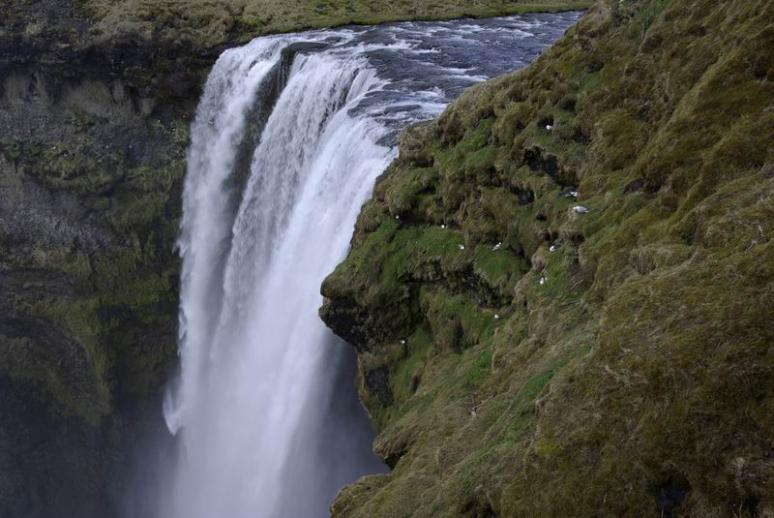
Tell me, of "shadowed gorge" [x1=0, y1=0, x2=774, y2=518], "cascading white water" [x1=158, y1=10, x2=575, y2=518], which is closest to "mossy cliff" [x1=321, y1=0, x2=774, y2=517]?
"shadowed gorge" [x1=0, y1=0, x2=774, y2=518]

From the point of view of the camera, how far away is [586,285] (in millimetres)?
10594

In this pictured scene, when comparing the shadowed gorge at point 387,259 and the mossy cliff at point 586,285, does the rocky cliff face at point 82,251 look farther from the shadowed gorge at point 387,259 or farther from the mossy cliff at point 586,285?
the mossy cliff at point 586,285

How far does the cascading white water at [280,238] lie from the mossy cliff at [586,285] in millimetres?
3274

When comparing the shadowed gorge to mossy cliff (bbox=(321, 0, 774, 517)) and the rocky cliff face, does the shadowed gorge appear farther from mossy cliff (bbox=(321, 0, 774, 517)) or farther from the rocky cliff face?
the rocky cliff face

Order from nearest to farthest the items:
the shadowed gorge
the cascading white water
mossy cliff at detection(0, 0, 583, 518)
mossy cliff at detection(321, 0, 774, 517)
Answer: mossy cliff at detection(321, 0, 774, 517) < the shadowed gorge < the cascading white water < mossy cliff at detection(0, 0, 583, 518)

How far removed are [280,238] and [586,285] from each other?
16.3 metres

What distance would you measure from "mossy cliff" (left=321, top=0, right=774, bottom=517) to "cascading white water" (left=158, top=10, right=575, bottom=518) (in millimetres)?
3274

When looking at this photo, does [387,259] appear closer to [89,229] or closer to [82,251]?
[82,251]

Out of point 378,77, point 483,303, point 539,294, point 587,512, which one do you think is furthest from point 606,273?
point 378,77

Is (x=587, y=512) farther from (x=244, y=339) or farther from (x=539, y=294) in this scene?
(x=244, y=339)

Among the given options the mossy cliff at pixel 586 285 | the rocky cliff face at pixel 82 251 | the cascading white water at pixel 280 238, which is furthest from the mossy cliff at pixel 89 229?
the mossy cliff at pixel 586 285

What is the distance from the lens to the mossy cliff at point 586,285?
5.95 metres

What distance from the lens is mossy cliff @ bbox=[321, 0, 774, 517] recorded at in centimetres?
595

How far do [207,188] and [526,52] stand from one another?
16415 millimetres
